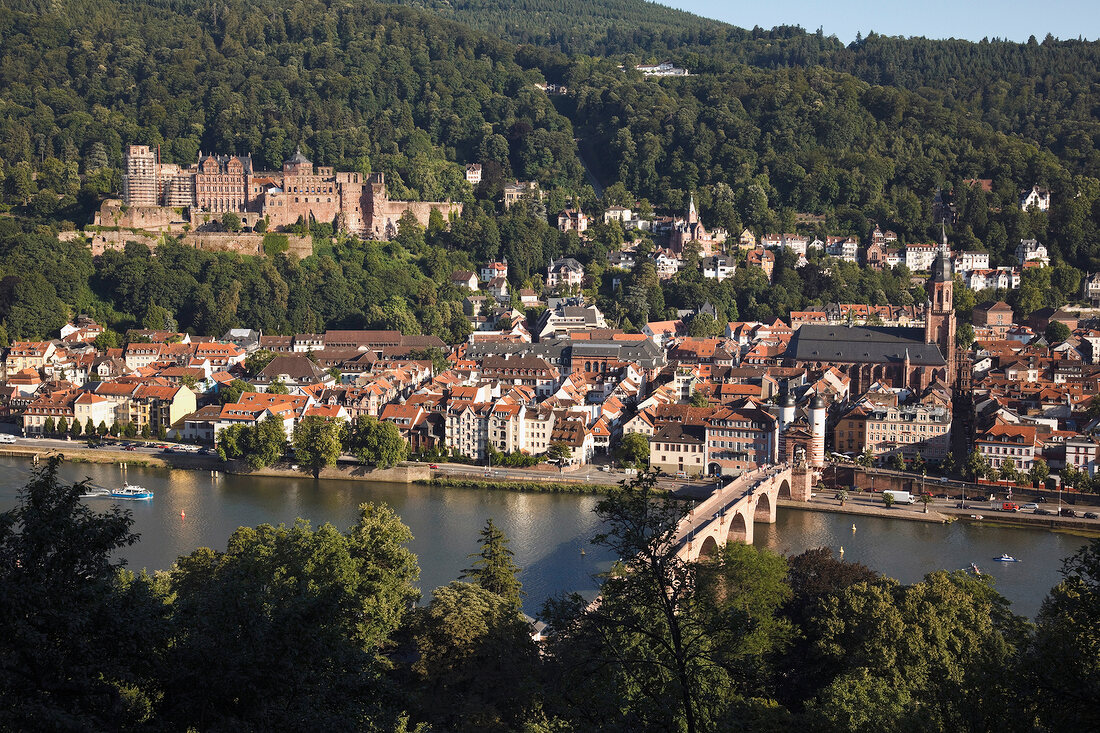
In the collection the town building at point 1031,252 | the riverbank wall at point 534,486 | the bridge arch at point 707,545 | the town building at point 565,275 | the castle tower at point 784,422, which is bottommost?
the riverbank wall at point 534,486

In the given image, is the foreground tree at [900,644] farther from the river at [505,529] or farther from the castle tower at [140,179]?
the castle tower at [140,179]

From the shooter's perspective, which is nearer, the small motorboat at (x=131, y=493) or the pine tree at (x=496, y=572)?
the pine tree at (x=496, y=572)

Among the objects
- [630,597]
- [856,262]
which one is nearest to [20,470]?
[630,597]

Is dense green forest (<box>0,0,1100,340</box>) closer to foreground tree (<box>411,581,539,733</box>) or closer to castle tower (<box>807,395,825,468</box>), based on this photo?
castle tower (<box>807,395,825,468</box>)

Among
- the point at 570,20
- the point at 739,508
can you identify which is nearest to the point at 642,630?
the point at 739,508

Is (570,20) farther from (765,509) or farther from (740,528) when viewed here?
(740,528)

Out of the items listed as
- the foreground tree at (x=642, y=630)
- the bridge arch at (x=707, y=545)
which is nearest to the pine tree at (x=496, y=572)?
the bridge arch at (x=707, y=545)
